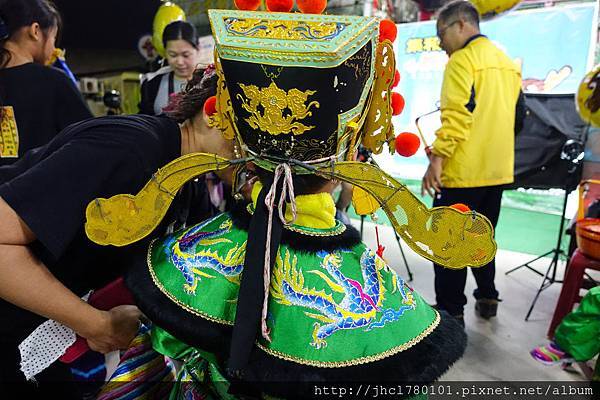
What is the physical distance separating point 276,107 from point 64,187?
380mm

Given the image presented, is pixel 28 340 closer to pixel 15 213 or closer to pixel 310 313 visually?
pixel 15 213

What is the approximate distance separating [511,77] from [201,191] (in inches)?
64.4

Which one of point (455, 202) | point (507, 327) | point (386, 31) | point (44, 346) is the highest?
point (386, 31)

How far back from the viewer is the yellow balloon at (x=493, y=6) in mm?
2416

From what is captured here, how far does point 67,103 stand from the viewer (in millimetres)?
1562

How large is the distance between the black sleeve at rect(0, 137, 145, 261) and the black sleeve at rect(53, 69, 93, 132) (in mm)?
900

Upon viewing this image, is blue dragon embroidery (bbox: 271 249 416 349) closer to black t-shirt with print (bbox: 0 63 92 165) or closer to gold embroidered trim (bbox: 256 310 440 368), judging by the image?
gold embroidered trim (bbox: 256 310 440 368)

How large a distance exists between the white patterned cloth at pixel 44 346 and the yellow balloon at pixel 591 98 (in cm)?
241

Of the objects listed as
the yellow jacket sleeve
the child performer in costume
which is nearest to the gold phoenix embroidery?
the child performer in costume

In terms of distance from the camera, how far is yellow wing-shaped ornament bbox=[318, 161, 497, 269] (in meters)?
0.63

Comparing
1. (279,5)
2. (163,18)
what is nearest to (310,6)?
(279,5)

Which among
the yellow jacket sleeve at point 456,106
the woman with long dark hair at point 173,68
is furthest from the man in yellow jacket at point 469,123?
the woman with long dark hair at point 173,68

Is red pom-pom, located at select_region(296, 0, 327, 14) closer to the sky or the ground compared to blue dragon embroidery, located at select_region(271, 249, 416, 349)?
closer to the sky

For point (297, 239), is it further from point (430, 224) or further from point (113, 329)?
point (113, 329)
